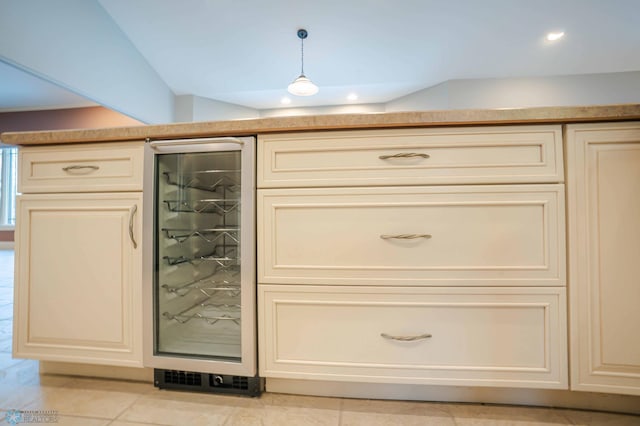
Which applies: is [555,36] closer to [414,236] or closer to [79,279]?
[414,236]

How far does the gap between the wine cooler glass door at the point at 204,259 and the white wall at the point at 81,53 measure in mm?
2782

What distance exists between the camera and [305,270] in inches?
35.9

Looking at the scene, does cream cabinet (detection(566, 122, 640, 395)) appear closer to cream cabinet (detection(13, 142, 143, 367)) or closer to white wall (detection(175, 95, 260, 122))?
cream cabinet (detection(13, 142, 143, 367))

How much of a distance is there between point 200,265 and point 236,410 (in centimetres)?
55

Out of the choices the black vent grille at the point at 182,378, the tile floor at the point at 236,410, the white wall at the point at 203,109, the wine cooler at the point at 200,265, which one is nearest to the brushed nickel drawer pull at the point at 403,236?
the wine cooler at the point at 200,265

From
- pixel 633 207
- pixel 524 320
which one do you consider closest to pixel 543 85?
pixel 633 207

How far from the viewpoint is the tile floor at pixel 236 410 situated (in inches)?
33.5

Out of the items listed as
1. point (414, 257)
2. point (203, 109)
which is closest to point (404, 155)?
point (414, 257)

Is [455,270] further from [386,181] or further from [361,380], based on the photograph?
[361,380]

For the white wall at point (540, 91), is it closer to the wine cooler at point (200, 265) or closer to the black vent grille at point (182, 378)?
the wine cooler at point (200, 265)

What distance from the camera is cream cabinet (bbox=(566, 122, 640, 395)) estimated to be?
83 centimetres

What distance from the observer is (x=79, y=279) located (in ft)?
3.31

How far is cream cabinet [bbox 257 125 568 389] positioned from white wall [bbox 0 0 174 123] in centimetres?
323

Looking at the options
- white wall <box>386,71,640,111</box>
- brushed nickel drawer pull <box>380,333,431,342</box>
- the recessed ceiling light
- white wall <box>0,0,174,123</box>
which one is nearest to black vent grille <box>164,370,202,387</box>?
brushed nickel drawer pull <box>380,333,431,342</box>
